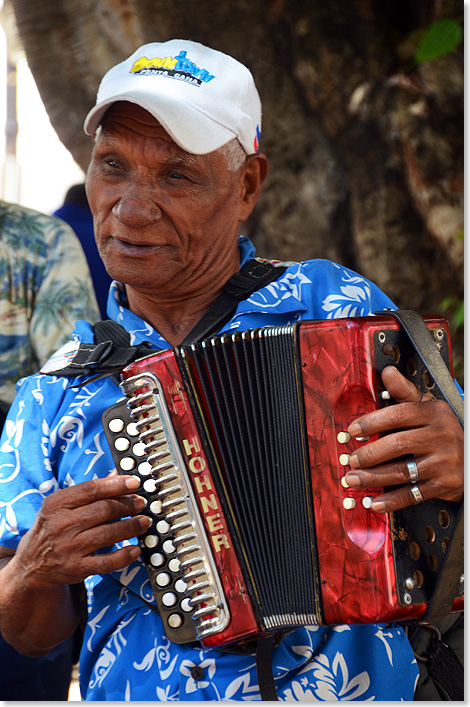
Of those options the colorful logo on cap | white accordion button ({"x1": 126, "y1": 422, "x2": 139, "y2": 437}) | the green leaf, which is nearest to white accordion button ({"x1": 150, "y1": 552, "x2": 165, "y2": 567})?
white accordion button ({"x1": 126, "y1": 422, "x2": 139, "y2": 437})

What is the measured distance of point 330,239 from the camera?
3.73m

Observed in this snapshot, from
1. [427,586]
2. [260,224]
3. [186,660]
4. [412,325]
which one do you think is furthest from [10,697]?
[260,224]

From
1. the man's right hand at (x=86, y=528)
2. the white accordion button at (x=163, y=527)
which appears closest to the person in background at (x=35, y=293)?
the man's right hand at (x=86, y=528)

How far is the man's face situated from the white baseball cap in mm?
37

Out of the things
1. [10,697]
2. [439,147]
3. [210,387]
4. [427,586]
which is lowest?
[10,697]

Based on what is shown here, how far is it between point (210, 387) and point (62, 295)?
3.94 feet

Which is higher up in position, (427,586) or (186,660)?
(427,586)

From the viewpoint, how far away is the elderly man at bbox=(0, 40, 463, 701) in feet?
4.68

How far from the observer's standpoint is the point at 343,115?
358 cm

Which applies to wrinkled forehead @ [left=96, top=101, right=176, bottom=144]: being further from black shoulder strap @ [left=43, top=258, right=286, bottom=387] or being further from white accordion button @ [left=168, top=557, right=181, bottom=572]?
white accordion button @ [left=168, top=557, right=181, bottom=572]

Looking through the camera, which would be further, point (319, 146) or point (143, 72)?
point (319, 146)

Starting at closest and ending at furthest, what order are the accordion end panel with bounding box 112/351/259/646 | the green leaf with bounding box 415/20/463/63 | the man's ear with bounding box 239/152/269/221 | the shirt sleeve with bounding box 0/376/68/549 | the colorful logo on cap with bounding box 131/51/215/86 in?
the accordion end panel with bounding box 112/351/259/646 < the shirt sleeve with bounding box 0/376/68/549 < the colorful logo on cap with bounding box 131/51/215/86 < the man's ear with bounding box 239/152/269/221 < the green leaf with bounding box 415/20/463/63

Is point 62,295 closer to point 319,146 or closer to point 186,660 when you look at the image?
point 186,660

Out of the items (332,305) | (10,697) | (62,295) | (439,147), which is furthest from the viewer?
(439,147)
